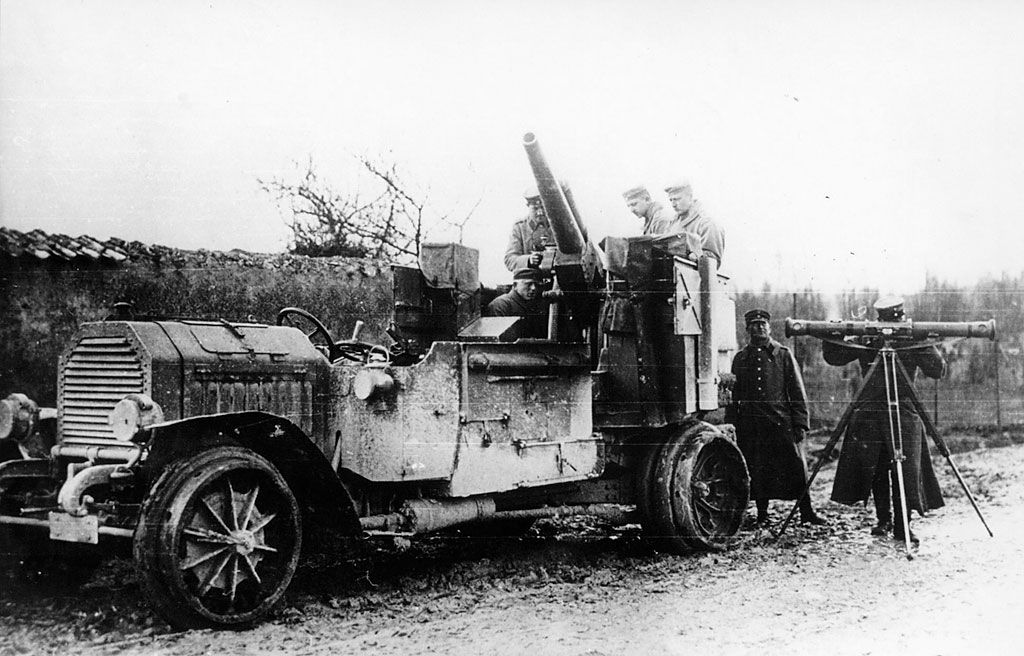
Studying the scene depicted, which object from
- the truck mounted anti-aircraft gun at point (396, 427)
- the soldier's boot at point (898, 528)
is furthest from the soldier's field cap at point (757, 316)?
the soldier's boot at point (898, 528)

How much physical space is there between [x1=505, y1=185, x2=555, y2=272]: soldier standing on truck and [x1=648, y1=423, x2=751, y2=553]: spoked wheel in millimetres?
2037

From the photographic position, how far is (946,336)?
291 inches

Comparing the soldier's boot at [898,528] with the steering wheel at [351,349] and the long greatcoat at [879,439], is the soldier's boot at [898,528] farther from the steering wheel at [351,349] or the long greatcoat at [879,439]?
the steering wheel at [351,349]

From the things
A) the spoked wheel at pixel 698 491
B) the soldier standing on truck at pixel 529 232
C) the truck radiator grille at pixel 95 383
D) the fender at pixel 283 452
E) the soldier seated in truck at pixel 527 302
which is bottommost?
the spoked wheel at pixel 698 491

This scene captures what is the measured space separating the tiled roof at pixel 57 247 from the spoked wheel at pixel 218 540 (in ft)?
17.9

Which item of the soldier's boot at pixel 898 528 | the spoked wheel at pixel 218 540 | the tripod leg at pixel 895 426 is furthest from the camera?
the soldier's boot at pixel 898 528

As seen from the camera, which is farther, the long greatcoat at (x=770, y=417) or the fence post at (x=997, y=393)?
the fence post at (x=997, y=393)

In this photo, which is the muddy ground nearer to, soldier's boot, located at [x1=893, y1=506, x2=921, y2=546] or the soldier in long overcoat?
soldier's boot, located at [x1=893, y1=506, x2=921, y2=546]

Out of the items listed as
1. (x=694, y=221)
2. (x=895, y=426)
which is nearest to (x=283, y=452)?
(x=694, y=221)

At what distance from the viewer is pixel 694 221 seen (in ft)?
26.1

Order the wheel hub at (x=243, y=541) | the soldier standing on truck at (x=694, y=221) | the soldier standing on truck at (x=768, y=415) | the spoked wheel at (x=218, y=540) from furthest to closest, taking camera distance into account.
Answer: the soldier standing on truck at (x=768, y=415)
the soldier standing on truck at (x=694, y=221)
the wheel hub at (x=243, y=541)
the spoked wheel at (x=218, y=540)

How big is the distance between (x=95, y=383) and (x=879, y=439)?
19.0 feet

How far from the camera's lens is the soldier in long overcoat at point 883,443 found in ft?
24.8

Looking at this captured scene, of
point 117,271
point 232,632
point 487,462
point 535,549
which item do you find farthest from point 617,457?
point 117,271
